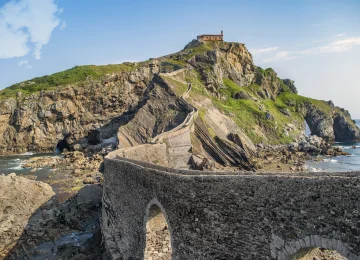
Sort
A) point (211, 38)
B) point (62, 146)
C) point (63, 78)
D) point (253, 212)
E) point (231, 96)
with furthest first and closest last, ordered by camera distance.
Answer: point (211, 38) → point (63, 78) → point (62, 146) → point (231, 96) → point (253, 212)

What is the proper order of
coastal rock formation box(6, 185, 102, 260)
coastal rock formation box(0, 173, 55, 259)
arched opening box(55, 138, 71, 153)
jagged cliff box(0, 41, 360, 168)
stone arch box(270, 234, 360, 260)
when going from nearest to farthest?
stone arch box(270, 234, 360, 260) → coastal rock formation box(6, 185, 102, 260) → coastal rock formation box(0, 173, 55, 259) → jagged cliff box(0, 41, 360, 168) → arched opening box(55, 138, 71, 153)

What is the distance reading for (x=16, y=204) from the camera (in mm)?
29672

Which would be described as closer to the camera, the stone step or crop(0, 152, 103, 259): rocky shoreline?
crop(0, 152, 103, 259): rocky shoreline

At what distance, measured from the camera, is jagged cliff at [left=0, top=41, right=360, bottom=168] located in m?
64.6

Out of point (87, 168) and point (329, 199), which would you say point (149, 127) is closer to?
point (87, 168)

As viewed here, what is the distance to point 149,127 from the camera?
62.6 meters

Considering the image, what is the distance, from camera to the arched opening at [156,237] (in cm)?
1580

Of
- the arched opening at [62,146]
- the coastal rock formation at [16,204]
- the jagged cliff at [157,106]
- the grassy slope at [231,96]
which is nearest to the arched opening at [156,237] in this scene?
the coastal rock formation at [16,204]

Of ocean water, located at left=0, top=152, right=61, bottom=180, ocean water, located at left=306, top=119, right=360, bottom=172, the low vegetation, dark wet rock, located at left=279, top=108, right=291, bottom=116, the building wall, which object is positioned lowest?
ocean water, located at left=306, top=119, right=360, bottom=172

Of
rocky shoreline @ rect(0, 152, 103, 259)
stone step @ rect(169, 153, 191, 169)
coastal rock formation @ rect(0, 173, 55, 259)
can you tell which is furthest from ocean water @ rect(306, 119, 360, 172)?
coastal rock formation @ rect(0, 173, 55, 259)

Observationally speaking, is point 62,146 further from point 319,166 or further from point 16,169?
point 319,166

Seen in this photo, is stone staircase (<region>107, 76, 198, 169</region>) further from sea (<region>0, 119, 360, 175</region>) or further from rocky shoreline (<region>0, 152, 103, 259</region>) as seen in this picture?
sea (<region>0, 119, 360, 175</region>)

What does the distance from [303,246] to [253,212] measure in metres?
1.88

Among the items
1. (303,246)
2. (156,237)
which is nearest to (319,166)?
(156,237)
